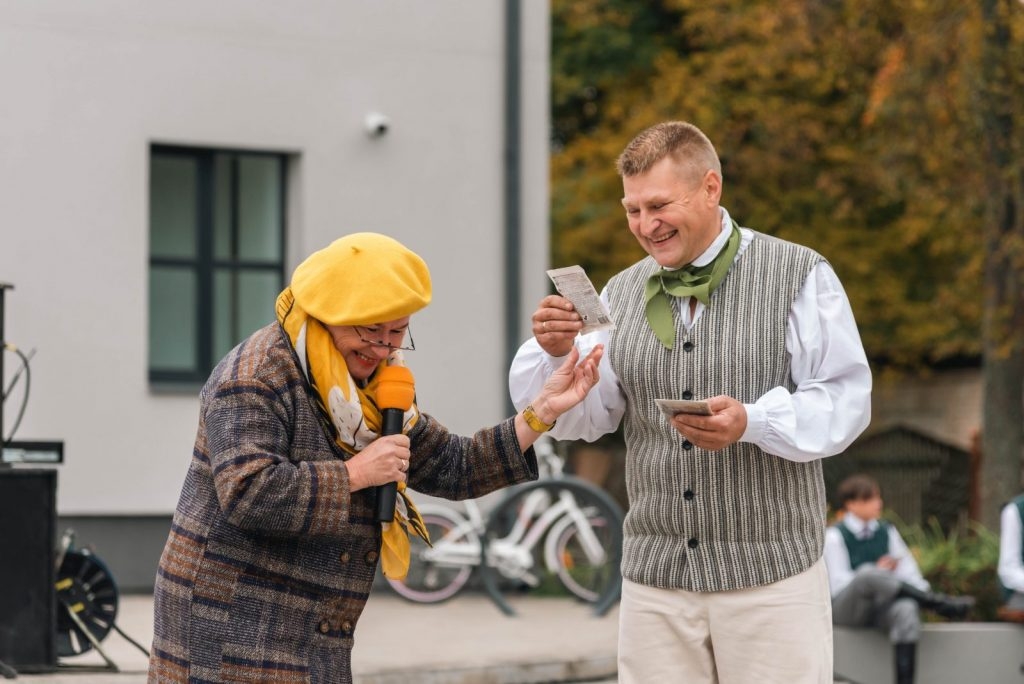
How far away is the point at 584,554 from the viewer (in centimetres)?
1167

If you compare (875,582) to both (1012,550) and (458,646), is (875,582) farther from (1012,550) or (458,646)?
(458,646)

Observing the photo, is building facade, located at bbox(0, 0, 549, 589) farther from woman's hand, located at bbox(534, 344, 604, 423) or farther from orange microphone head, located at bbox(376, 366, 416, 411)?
orange microphone head, located at bbox(376, 366, 416, 411)

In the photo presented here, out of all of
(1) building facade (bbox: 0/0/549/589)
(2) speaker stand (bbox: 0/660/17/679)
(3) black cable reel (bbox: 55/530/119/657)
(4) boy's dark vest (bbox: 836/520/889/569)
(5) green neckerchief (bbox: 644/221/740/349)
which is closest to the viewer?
(5) green neckerchief (bbox: 644/221/740/349)

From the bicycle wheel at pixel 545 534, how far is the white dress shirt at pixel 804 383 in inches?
266

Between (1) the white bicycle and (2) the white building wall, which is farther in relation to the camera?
(1) the white bicycle

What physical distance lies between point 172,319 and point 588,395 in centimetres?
821

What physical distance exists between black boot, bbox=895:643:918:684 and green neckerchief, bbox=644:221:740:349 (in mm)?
5165

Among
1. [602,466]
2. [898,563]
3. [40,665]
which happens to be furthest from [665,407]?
[602,466]

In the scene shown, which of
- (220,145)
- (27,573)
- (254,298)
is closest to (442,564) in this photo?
(254,298)

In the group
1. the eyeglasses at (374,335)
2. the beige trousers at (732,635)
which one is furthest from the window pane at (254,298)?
the eyeglasses at (374,335)

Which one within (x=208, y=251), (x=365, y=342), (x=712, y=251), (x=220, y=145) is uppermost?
(x=220, y=145)

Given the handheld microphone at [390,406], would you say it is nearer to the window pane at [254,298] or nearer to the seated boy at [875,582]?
the seated boy at [875,582]

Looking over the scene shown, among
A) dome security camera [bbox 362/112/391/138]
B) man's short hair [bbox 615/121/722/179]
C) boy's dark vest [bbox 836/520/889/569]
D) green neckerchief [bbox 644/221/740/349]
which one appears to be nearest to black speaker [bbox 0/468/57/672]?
green neckerchief [bbox 644/221/740/349]

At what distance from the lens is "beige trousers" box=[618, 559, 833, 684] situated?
4.02m
